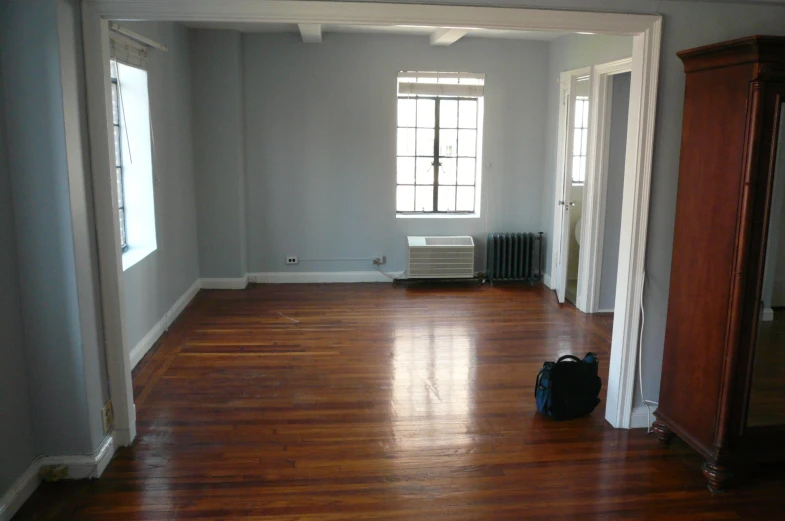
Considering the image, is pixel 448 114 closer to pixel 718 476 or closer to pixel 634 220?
pixel 634 220

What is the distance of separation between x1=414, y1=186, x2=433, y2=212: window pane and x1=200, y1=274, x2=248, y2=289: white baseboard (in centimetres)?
206

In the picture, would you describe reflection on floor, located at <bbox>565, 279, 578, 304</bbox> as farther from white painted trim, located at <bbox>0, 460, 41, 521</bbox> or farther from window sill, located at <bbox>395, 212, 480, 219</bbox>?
white painted trim, located at <bbox>0, 460, 41, 521</bbox>

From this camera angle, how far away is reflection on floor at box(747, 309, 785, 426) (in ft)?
9.28

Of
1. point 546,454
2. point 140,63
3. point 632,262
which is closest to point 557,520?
point 546,454

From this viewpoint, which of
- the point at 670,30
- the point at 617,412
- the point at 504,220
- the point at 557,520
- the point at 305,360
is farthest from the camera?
the point at 504,220

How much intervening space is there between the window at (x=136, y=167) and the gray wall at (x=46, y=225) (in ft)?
6.19

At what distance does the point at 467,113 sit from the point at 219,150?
2.63 metres

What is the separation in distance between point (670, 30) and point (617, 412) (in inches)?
78.6

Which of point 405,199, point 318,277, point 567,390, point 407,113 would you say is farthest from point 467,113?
point 567,390

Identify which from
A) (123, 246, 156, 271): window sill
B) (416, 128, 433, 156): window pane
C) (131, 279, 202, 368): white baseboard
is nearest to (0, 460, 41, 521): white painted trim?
(131, 279, 202, 368): white baseboard

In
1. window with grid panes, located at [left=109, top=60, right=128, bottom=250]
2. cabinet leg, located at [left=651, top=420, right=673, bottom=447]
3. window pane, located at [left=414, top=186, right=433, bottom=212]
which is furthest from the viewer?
window pane, located at [left=414, top=186, right=433, bottom=212]

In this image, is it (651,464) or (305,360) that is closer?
(651,464)

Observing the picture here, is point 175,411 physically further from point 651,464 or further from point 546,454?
point 651,464

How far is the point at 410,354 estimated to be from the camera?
4.66 metres
